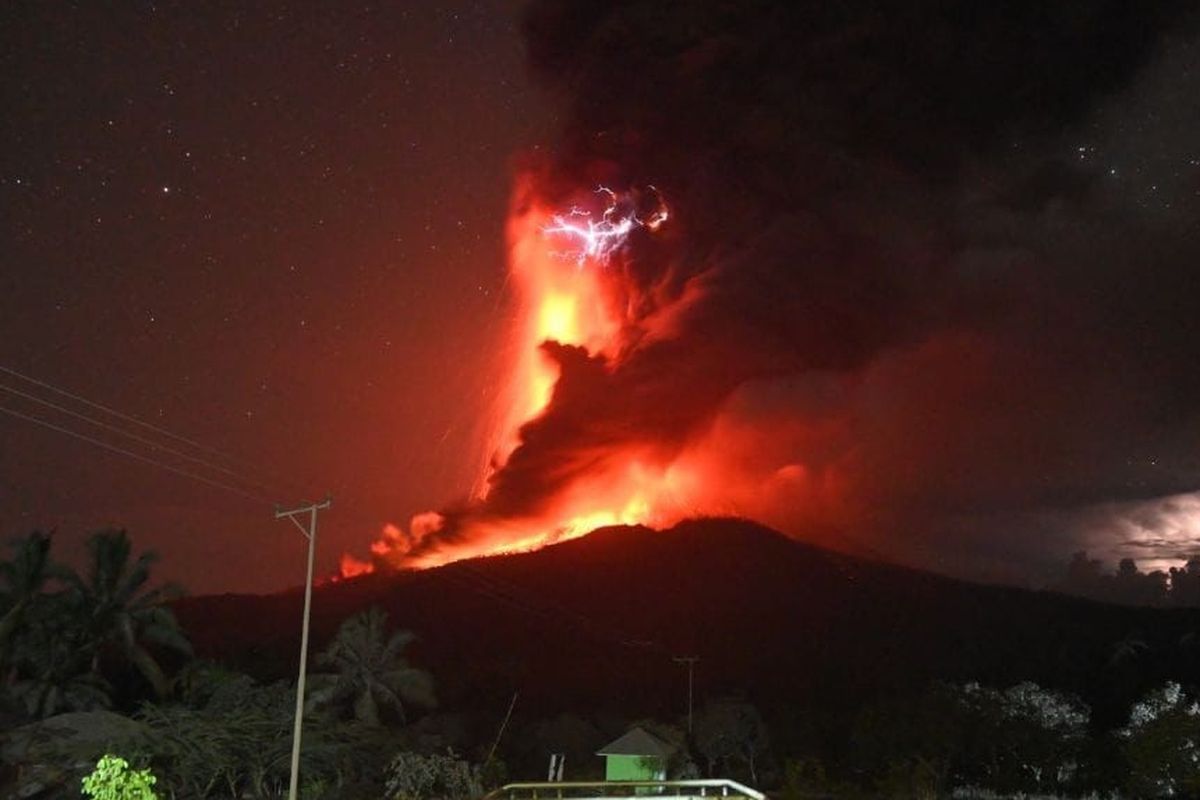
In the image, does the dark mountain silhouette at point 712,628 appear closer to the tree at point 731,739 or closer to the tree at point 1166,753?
the tree at point 731,739

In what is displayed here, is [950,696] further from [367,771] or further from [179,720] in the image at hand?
[179,720]

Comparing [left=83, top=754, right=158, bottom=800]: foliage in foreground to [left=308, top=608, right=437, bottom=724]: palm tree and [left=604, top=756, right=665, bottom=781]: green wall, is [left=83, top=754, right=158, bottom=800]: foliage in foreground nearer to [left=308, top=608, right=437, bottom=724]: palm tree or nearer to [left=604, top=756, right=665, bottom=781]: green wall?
[left=604, top=756, right=665, bottom=781]: green wall

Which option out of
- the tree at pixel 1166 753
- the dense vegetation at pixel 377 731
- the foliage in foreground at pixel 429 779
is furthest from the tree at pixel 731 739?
the foliage in foreground at pixel 429 779

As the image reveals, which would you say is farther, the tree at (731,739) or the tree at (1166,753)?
the tree at (731,739)

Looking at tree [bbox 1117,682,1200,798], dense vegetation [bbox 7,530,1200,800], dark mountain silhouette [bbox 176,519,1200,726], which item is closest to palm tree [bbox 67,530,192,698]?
dense vegetation [bbox 7,530,1200,800]

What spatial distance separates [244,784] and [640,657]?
78.5 m

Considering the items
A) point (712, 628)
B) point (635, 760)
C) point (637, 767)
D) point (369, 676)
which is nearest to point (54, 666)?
point (369, 676)

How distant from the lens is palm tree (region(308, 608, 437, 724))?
56.8m

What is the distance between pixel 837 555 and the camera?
180 m

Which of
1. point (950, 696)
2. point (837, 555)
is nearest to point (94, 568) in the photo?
point (950, 696)

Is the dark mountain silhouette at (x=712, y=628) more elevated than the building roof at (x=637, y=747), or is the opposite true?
the dark mountain silhouette at (x=712, y=628)

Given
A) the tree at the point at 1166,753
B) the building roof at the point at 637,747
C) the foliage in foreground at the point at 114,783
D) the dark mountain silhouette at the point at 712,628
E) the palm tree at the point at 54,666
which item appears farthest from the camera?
the dark mountain silhouette at the point at 712,628

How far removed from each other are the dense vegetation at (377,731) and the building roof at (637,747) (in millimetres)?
2094

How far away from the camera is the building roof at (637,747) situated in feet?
165
